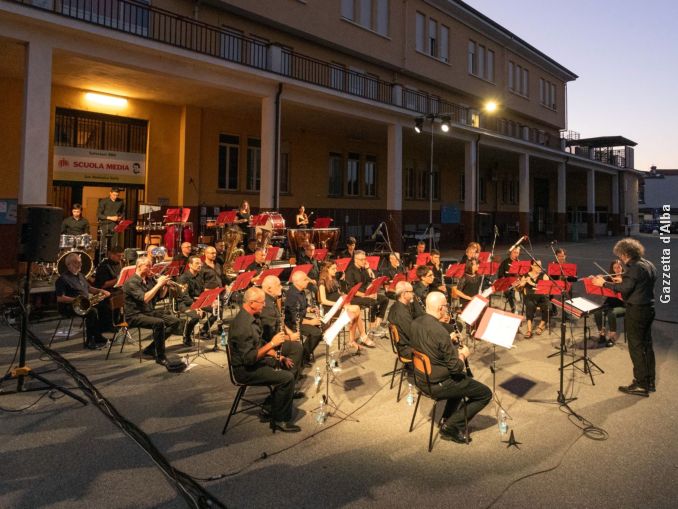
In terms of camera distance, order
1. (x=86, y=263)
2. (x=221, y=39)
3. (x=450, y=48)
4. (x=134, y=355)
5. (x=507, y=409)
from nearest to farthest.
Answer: (x=507, y=409) → (x=134, y=355) → (x=86, y=263) → (x=221, y=39) → (x=450, y=48)

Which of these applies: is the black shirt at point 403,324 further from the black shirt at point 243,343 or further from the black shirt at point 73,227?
the black shirt at point 73,227

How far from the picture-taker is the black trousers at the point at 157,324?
796cm

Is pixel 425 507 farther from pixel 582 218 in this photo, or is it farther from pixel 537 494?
pixel 582 218

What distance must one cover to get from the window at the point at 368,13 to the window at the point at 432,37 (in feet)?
9.41

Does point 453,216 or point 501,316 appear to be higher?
point 453,216

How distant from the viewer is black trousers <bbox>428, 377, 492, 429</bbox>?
534 cm

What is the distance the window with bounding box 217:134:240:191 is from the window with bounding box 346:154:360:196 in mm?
7022

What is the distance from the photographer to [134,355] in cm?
848

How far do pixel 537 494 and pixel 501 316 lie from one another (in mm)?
1977

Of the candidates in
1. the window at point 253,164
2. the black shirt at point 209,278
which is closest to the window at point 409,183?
the window at point 253,164

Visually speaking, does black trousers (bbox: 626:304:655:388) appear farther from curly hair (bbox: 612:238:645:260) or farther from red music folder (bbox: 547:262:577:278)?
red music folder (bbox: 547:262:577:278)

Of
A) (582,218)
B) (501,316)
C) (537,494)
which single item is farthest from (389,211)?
(582,218)

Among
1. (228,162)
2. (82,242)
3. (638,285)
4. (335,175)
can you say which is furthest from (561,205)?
(82,242)

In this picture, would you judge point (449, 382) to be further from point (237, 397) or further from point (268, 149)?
point (268, 149)
